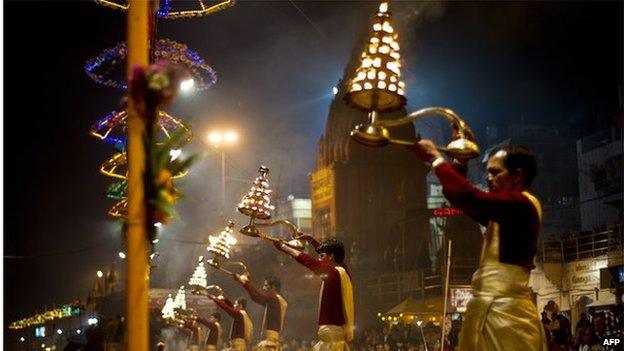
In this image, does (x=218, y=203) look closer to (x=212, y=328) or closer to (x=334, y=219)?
(x=334, y=219)

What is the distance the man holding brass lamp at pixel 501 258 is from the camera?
4.58 metres

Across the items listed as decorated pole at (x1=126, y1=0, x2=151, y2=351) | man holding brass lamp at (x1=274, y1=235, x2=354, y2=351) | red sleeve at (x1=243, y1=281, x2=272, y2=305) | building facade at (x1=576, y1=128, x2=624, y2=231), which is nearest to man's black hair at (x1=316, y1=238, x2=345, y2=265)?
man holding brass lamp at (x1=274, y1=235, x2=354, y2=351)

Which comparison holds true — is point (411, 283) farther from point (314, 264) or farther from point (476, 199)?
point (476, 199)

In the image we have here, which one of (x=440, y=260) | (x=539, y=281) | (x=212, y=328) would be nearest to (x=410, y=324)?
(x=440, y=260)

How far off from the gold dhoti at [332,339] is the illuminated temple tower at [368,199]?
3665 cm

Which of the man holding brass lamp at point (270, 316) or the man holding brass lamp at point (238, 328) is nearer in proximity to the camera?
the man holding brass lamp at point (270, 316)

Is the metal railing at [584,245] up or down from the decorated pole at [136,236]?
up

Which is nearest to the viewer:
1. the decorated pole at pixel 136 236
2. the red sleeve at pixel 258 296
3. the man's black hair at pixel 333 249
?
the decorated pole at pixel 136 236

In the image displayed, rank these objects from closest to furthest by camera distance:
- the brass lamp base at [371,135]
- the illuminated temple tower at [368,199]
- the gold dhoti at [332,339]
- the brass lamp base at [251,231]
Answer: the brass lamp base at [371,135]
the gold dhoti at [332,339]
the brass lamp base at [251,231]
the illuminated temple tower at [368,199]

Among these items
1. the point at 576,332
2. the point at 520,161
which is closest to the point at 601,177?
the point at 576,332

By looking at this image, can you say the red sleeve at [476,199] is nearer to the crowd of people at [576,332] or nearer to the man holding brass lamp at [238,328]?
the crowd of people at [576,332]

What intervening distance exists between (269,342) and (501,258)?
916 centimetres

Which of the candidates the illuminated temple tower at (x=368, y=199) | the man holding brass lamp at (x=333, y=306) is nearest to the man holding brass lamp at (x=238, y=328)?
the man holding brass lamp at (x=333, y=306)

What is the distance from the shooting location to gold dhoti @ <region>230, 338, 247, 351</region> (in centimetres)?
1555
